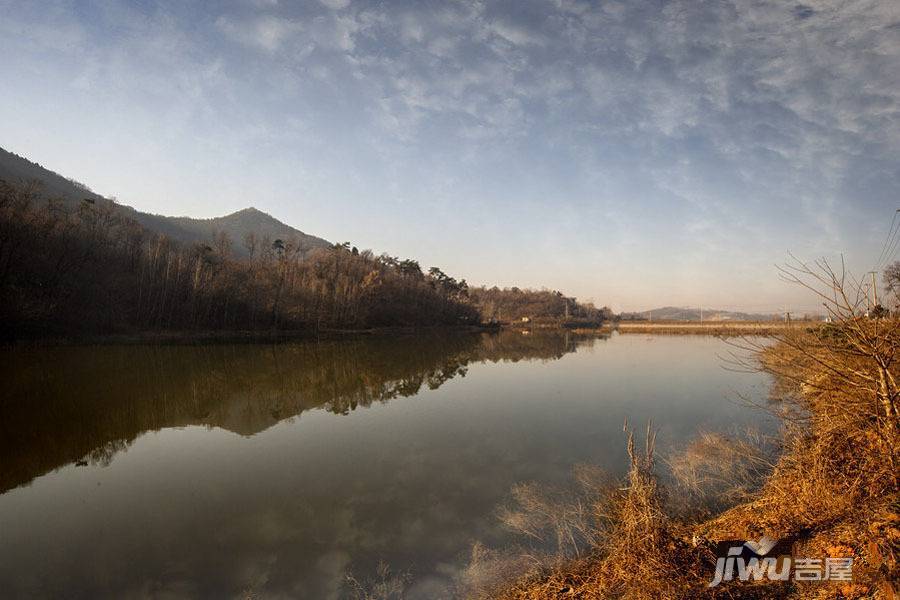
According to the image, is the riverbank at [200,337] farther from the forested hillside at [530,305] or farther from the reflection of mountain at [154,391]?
the forested hillside at [530,305]

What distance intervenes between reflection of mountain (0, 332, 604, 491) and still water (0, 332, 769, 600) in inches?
3.8

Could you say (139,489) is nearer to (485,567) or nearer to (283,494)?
(283,494)

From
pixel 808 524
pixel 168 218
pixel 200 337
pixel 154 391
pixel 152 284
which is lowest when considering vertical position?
pixel 200 337

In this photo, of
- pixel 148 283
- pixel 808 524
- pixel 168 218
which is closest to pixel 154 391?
pixel 808 524

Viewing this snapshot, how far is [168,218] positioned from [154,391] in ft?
538

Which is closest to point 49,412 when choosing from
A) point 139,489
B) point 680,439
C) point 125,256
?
point 139,489

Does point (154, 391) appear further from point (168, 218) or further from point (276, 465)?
point (168, 218)

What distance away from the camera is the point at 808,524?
479 centimetres

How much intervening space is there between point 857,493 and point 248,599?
24.8 feet

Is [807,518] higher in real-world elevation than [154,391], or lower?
higher

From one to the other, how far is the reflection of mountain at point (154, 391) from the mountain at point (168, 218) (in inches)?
1319

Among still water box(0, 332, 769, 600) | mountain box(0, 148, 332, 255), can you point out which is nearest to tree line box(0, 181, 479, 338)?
mountain box(0, 148, 332, 255)

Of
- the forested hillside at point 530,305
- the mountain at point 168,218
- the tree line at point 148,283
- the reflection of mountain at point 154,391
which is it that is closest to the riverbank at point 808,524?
the reflection of mountain at point 154,391

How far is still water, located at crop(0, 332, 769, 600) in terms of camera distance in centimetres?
Result: 571
